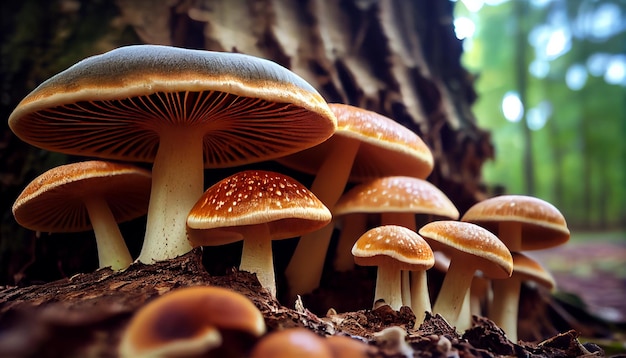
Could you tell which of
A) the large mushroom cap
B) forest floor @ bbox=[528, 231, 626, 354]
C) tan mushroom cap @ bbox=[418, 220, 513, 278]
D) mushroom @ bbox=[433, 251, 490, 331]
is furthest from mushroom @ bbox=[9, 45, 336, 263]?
forest floor @ bbox=[528, 231, 626, 354]

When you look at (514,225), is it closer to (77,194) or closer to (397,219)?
(397,219)

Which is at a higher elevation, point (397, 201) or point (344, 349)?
point (397, 201)

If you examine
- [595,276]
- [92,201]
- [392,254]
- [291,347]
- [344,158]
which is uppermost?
[344,158]

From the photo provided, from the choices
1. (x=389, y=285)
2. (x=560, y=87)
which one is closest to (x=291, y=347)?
(x=389, y=285)

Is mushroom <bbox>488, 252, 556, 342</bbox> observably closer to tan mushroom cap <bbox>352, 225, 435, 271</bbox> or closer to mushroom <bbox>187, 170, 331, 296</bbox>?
tan mushroom cap <bbox>352, 225, 435, 271</bbox>

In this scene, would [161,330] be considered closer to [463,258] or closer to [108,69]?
[108,69]

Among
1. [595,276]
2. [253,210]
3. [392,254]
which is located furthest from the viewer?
[595,276]

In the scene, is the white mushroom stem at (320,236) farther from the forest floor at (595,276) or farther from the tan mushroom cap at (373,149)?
the forest floor at (595,276)

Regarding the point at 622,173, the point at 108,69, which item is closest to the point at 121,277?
the point at 108,69
